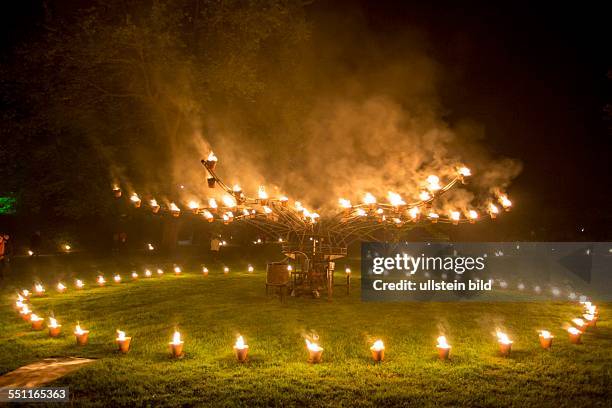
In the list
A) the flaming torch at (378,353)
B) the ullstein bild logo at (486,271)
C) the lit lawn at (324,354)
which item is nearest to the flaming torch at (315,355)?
the lit lawn at (324,354)

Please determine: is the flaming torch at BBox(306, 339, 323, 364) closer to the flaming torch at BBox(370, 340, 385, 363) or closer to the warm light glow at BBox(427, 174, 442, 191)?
the flaming torch at BBox(370, 340, 385, 363)

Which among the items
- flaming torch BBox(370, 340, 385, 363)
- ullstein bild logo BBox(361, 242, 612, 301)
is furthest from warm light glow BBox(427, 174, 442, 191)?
flaming torch BBox(370, 340, 385, 363)

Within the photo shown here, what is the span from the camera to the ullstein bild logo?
482 inches

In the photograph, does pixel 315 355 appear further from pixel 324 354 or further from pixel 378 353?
pixel 378 353

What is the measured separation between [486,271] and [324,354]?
13.1 meters

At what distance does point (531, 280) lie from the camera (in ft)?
49.2

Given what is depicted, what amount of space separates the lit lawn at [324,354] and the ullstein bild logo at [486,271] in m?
2.33

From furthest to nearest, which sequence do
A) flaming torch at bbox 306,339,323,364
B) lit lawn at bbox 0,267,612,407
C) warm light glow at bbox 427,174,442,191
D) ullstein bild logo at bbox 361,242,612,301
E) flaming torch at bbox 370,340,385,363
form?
ullstein bild logo at bbox 361,242,612,301, warm light glow at bbox 427,174,442,191, flaming torch at bbox 370,340,385,363, flaming torch at bbox 306,339,323,364, lit lawn at bbox 0,267,612,407

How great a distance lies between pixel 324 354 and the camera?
609cm

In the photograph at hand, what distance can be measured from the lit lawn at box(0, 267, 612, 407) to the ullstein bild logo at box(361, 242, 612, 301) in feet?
7.63

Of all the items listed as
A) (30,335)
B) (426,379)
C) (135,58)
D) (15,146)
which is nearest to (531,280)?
(426,379)

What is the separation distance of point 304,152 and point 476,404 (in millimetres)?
14599

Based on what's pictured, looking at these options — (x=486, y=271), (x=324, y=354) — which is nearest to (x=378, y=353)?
(x=324, y=354)

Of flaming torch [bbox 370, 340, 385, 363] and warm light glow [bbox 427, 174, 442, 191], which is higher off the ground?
warm light glow [bbox 427, 174, 442, 191]
